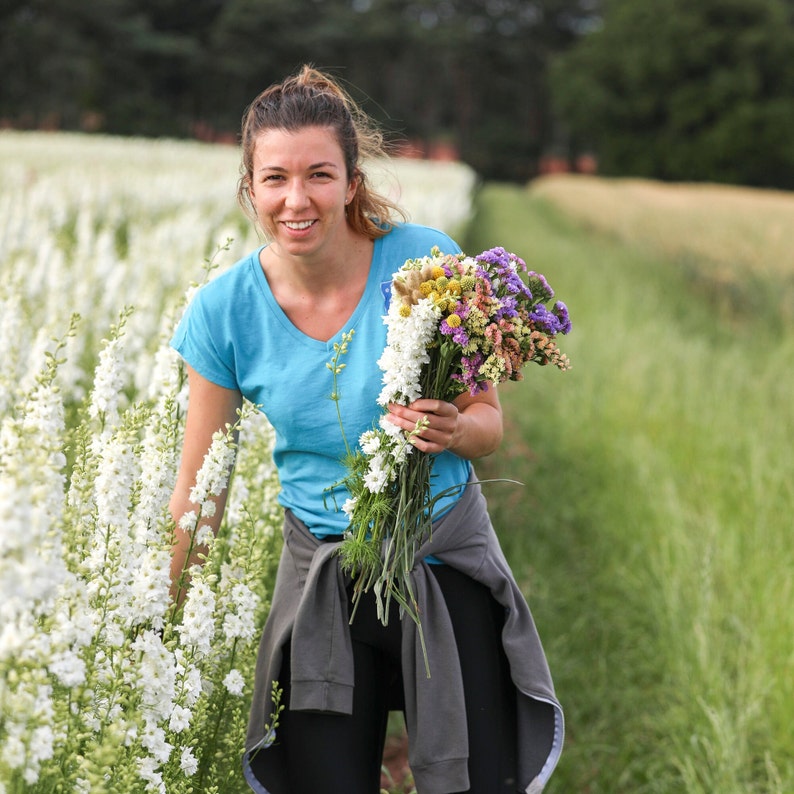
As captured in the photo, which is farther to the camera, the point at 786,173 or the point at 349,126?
the point at 786,173

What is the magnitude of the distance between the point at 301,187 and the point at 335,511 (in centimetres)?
73

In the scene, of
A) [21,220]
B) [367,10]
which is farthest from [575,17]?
[21,220]

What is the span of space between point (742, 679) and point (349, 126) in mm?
2522

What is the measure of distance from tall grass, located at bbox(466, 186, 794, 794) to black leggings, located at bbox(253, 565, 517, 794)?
1.18m

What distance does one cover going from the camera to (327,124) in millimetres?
2240

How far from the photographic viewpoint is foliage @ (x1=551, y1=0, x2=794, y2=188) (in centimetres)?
4669

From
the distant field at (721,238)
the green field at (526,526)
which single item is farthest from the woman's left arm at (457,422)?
the distant field at (721,238)

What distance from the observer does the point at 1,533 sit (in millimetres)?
1245

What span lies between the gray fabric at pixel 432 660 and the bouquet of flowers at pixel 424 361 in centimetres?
7

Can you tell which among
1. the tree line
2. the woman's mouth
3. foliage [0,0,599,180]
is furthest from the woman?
foliage [0,0,599,180]

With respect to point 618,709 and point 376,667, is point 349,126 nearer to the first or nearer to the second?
point 376,667

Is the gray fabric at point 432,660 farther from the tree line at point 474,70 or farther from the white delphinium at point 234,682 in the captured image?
the tree line at point 474,70

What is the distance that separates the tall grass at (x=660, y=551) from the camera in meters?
3.58

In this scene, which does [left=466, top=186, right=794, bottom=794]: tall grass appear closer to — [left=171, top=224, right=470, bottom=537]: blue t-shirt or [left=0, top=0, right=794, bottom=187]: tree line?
[left=171, top=224, right=470, bottom=537]: blue t-shirt
